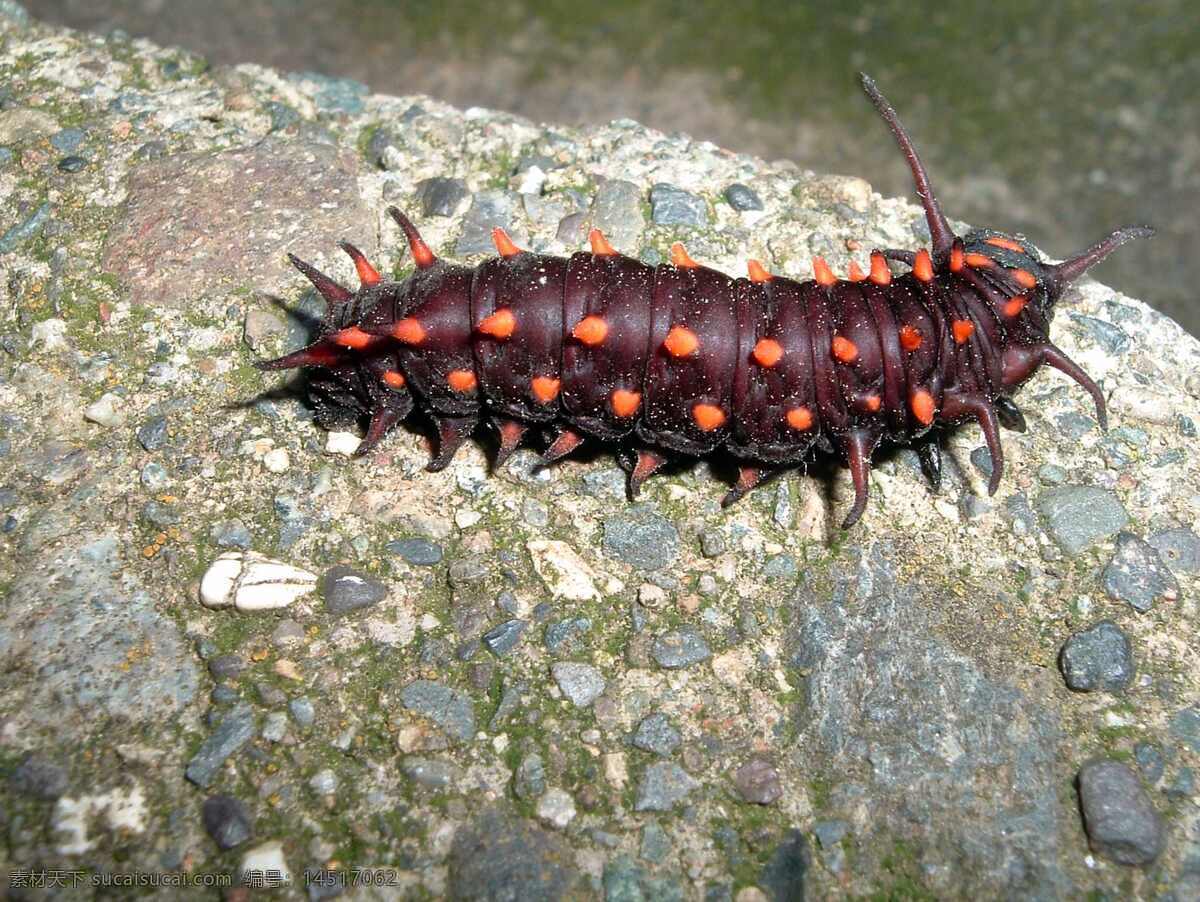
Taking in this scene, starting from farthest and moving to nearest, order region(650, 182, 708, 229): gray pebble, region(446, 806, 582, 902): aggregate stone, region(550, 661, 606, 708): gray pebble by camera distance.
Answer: region(650, 182, 708, 229): gray pebble → region(550, 661, 606, 708): gray pebble → region(446, 806, 582, 902): aggregate stone

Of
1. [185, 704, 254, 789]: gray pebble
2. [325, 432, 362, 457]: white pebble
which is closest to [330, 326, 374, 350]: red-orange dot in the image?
[325, 432, 362, 457]: white pebble

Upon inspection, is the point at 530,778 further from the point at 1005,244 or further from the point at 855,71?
the point at 855,71

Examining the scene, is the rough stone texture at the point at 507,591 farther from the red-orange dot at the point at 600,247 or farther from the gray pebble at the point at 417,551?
the red-orange dot at the point at 600,247

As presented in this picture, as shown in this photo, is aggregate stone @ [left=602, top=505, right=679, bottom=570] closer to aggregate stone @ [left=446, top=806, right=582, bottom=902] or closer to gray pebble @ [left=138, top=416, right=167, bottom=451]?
aggregate stone @ [left=446, top=806, right=582, bottom=902]

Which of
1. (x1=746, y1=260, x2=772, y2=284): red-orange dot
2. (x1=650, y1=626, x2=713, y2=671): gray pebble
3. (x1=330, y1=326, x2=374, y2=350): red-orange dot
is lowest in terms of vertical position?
(x1=650, y1=626, x2=713, y2=671): gray pebble

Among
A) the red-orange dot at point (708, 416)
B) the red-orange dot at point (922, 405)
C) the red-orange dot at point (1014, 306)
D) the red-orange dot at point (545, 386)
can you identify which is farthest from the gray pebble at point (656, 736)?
the red-orange dot at point (1014, 306)

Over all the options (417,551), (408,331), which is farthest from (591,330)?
(417,551)

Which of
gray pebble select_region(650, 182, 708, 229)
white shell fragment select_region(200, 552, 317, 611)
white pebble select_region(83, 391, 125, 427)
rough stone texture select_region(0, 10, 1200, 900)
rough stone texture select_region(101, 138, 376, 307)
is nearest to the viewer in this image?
rough stone texture select_region(0, 10, 1200, 900)
